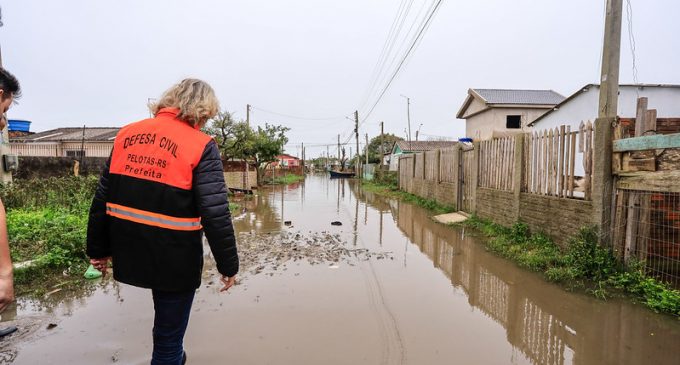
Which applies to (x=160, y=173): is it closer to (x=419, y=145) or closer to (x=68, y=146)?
(x=68, y=146)

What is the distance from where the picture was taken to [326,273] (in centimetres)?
507

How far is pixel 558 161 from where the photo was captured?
5.71 meters

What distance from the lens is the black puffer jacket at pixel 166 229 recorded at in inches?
78.0

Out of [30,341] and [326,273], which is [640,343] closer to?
[326,273]

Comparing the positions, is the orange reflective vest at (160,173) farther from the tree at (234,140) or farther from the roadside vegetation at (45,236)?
the tree at (234,140)

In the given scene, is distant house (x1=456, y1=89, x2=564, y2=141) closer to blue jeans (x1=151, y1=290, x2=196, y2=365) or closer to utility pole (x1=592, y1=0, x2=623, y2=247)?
utility pole (x1=592, y1=0, x2=623, y2=247)

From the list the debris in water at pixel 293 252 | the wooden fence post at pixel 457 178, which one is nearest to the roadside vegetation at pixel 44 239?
the debris in water at pixel 293 252

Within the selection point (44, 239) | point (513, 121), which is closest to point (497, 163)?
point (44, 239)

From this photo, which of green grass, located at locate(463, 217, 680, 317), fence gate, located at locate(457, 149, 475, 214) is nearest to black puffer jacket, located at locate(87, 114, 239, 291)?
green grass, located at locate(463, 217, 680, 317)

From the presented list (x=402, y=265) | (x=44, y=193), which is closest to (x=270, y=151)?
(x=44, y=193)

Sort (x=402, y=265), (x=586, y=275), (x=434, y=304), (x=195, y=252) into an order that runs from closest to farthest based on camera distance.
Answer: (x=195, y=252), (x=434, y=304), (x=586, y=275), (x=402, y=265)

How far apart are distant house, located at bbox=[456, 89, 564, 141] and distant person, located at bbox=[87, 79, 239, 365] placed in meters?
22.4

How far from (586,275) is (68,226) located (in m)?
7.21

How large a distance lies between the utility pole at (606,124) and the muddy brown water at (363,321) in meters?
1.12
